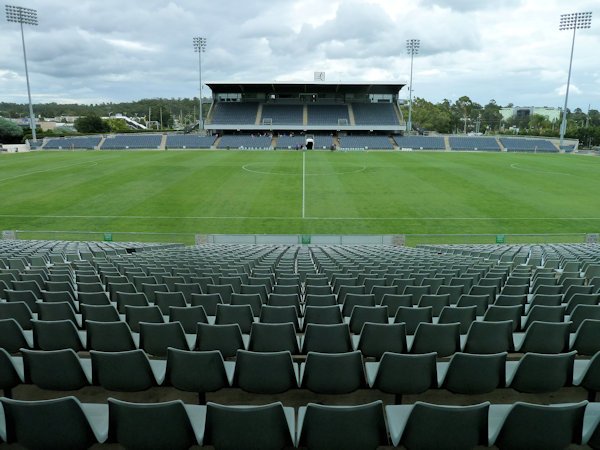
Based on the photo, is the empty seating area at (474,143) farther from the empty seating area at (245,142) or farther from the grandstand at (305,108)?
the empty seating area at (245,142)

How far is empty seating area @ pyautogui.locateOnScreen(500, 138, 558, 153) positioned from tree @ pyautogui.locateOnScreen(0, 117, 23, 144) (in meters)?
91.7

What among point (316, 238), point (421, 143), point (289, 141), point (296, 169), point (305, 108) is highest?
point (305, 108)

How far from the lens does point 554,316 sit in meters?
5.46

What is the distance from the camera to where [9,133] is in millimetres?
80688

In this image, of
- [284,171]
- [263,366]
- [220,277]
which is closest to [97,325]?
[263,366]

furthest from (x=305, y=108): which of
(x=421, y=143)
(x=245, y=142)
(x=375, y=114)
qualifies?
(x=421, y=143)

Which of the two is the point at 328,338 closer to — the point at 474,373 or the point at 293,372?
the point at 293,372

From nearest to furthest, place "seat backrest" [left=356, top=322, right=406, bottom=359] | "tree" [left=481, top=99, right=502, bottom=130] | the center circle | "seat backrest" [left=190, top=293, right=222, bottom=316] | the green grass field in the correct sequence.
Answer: "seat backrest" [left=356, top=322, right=406, bottom=359] → "seat backrest" [left=190, top=293, right=222, bottom=316] → the green grass field → the center circle → "tree" [left=481, top=99, right=502, bottom=130]

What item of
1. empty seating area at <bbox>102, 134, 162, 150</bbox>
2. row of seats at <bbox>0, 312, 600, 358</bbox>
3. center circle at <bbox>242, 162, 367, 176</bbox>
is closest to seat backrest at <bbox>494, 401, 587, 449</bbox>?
row of seats at <bbox>0, 312, 600, 358</bbox>

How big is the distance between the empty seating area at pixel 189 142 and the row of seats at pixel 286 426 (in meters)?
69.6

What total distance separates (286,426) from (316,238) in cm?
1772

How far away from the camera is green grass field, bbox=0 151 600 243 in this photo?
25.0 metres

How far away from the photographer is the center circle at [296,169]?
4250 cm

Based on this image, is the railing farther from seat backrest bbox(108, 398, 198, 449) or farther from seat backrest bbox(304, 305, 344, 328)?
seat backrest bbox(108, 398, 198, 449)
